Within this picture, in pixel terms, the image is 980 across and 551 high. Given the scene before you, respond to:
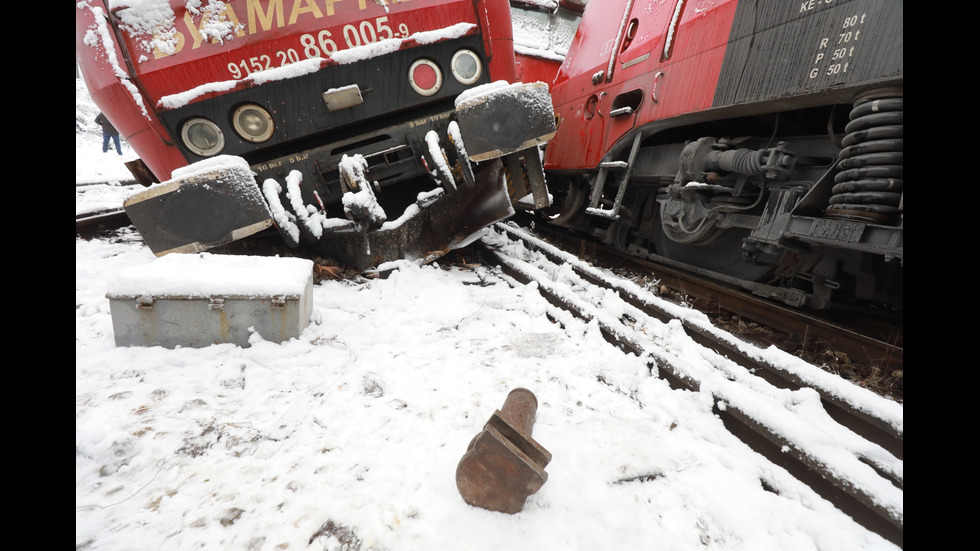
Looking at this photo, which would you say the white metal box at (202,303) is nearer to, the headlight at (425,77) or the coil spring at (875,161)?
the headlight at (425,77)

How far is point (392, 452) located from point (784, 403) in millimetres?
1771

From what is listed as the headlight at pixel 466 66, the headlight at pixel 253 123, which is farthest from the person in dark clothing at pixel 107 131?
the headlight at pixel 466 66

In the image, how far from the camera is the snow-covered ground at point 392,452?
1131 millimetres

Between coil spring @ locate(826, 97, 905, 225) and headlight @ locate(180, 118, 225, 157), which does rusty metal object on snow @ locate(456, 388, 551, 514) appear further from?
headlight @ locate(180, 118, 225, 157)

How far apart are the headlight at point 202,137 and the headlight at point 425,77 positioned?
1.39 meters

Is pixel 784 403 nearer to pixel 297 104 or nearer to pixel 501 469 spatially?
pixel 501 469

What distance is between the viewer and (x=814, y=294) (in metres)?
2.63

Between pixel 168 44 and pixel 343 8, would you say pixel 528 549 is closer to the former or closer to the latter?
pixel 343 8

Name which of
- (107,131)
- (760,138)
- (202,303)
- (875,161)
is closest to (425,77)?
(202,303)

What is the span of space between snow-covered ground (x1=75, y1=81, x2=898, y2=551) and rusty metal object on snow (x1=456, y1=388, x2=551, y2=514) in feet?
0.22

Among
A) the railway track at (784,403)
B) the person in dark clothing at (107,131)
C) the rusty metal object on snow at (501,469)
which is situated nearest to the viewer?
the rusty metal object on snow at (501,469)

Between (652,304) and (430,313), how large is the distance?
1613 mm

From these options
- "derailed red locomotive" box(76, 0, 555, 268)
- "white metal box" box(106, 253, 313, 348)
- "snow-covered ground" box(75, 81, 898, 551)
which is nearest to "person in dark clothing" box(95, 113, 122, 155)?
"derailed red locomotive" box(76, 0, 555, 268)

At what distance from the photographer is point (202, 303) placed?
1.90 metres
